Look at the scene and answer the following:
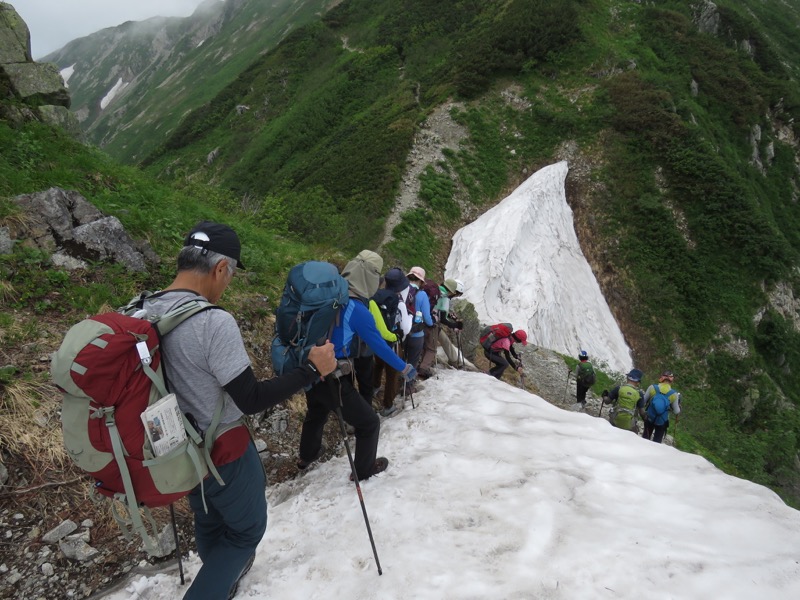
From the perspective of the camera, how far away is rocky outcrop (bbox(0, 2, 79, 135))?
790cm

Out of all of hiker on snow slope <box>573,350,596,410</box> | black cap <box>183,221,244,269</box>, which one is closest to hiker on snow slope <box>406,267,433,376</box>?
black cap <box>183,221,244,269</box>

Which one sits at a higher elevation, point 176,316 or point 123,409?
point 176,316

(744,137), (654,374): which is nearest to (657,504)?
(654,374)

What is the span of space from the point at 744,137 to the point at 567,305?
76.7 ft

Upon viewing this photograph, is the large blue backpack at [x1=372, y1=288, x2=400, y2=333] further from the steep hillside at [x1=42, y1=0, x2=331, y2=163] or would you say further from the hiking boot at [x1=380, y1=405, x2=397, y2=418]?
the steep hillside at [x1=42, y1=0, x2=331, y2=163]

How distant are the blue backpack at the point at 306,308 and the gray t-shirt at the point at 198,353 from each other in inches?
43.5

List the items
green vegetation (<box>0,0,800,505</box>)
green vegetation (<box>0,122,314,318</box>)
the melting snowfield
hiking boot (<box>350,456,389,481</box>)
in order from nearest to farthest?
1. the melting snowfield
2. hiking boot (<box>350,456,389,481</box>)
3. green vegetation (<box>0,122,314,318</box>)
4. green vegetation (<box>0,0,800,505</box>)

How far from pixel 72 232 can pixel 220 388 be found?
5.15 meters

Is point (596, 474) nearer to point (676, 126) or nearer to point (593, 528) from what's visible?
point (593, 528)

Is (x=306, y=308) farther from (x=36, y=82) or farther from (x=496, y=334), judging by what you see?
(x=36, y=82)

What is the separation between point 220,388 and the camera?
2436 mm

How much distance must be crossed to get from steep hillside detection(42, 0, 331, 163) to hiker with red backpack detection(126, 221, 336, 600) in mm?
80372

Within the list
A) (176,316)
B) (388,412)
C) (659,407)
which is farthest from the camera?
(659,407)

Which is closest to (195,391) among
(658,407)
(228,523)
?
(228,523)
